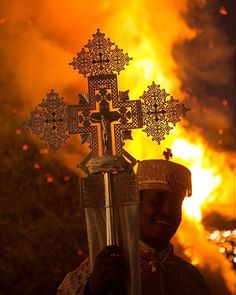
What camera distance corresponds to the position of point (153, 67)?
4.97 m

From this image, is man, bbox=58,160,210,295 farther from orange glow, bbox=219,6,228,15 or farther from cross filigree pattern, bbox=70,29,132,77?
orange glow, bbox=219,6,228,15

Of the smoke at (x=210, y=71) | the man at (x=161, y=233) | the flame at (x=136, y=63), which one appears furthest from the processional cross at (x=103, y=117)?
the smoke at (x=210, y=71)

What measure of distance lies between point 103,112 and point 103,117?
3 cm

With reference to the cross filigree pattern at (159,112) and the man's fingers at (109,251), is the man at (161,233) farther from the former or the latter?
the man's fingers at (109,251)

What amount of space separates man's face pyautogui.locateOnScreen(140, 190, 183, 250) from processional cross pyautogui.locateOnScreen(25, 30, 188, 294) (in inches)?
18.7

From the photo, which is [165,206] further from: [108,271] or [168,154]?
[108,271]

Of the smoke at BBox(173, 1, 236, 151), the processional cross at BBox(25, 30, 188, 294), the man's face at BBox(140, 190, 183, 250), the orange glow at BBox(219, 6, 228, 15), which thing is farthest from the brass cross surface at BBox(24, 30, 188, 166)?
the orange glow at BBox(219, 6, 228, 15)

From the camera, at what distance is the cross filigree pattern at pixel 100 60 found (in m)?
4.05

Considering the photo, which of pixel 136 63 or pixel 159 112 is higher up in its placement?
pixel 136 63

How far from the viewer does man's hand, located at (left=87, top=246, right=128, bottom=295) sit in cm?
365

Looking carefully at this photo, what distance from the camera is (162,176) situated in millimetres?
4320

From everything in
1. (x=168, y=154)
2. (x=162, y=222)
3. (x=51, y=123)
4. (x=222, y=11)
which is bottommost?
(x=162, y=222)

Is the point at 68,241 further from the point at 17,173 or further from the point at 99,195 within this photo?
the point at 99,195

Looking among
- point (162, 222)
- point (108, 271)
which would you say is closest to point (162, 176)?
point (162, 222)
